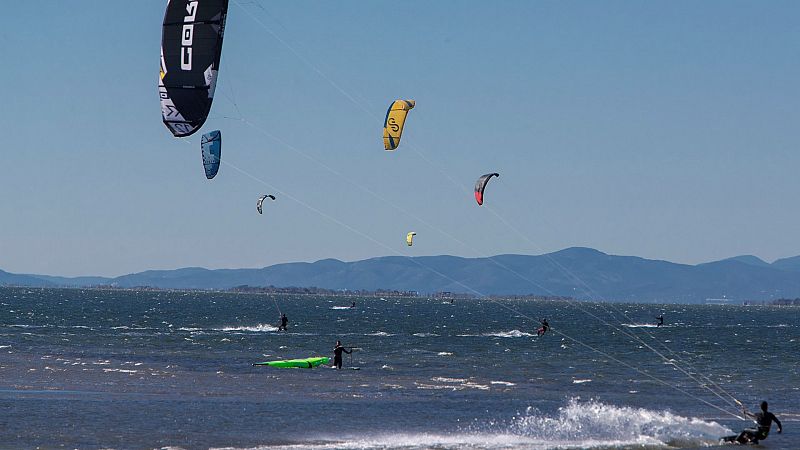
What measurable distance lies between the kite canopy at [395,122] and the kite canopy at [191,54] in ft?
44.6

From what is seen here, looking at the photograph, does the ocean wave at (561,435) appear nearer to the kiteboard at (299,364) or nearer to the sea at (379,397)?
the sea at (379,397)

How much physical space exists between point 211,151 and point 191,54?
1457 cm

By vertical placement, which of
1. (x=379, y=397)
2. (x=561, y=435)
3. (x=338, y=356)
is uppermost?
(x=338, y=356)

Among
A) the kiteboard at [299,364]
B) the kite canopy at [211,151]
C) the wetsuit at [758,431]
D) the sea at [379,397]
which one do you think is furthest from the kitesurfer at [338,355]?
the wetsuit at [758,431]

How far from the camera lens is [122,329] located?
3014 inches

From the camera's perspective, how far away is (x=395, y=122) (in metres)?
36.4

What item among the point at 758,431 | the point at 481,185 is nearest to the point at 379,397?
the point at 481,185

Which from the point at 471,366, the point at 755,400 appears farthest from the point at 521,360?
the point at 755,400

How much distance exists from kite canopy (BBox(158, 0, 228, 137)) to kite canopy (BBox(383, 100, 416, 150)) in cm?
1358

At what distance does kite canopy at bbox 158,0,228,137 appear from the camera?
22.0m

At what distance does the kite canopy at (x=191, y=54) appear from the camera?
72.2 ft

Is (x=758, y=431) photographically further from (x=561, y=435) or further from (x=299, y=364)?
(x=299, y=364)

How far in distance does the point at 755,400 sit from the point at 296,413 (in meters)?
15.4

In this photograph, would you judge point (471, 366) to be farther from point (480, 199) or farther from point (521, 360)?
point (480, 199)
